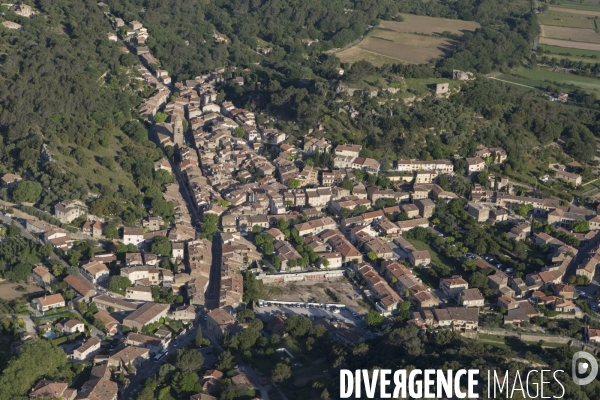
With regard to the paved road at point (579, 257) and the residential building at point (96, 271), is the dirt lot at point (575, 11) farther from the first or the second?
the residential building at point (96, 271)

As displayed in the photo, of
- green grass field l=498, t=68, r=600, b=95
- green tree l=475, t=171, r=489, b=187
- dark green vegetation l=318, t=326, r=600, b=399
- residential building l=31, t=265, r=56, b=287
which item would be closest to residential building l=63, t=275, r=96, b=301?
residential building l=31, t=265, r=56, b=287

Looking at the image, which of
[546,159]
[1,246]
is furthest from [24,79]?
[546,159]

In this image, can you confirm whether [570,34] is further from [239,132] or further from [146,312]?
[146,312]

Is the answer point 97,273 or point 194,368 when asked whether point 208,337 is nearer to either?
point 194,368

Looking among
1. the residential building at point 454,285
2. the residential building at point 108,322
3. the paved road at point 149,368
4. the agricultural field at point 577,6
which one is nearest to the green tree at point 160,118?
the residential building at point 108,322

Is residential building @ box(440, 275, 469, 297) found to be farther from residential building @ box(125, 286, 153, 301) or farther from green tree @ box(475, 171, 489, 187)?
residential building @ box(125, 286, 153, 301)

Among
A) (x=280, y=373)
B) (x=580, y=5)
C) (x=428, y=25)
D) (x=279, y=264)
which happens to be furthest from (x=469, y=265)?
(x=580, y=5)
